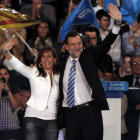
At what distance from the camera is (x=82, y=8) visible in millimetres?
7199

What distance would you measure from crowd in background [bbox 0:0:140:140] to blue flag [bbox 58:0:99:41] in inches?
4.5

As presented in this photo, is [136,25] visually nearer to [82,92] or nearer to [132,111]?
[132,111]

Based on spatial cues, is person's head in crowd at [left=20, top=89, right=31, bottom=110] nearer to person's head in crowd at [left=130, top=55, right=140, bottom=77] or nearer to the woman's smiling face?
the woman's smiling face

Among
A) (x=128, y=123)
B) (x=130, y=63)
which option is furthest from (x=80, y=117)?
(x=130, y=63)

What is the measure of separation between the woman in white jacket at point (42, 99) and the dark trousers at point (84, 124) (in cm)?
27

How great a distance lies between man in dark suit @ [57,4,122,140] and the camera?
13.9ft

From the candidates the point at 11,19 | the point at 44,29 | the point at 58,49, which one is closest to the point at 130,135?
the point at 58,49

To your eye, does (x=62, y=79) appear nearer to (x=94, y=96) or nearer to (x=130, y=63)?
(x=94, y=96)

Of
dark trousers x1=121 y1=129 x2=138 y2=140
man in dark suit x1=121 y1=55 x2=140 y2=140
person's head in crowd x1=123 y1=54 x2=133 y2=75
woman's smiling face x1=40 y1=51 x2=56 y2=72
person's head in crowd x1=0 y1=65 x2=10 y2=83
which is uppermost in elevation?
woman's smiling face x1=40 y1=51 x2=56 y2=72

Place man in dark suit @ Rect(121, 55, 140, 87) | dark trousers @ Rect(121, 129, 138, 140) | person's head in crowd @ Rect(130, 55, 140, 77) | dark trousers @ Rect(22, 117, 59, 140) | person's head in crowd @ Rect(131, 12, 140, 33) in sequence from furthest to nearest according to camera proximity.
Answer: person's head in crowd @ Rect(131, 12, 140, 33) < person's head in crowd @ Rect(130, 55, 140, 77) < man in dark suit @ Rect(121, 55, 140, 87) < dark trousers @ Rect(121, 129, 138, 140) < dark trousers @ Rect(22, 117, 59, 140)

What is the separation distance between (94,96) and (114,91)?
0.85 meters

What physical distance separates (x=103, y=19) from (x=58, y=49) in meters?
1.04

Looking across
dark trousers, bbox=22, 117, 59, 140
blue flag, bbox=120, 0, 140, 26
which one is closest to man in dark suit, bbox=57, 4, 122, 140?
dark trousers, bbox=22, 117, 59, 140

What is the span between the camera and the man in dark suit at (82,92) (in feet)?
13.9
